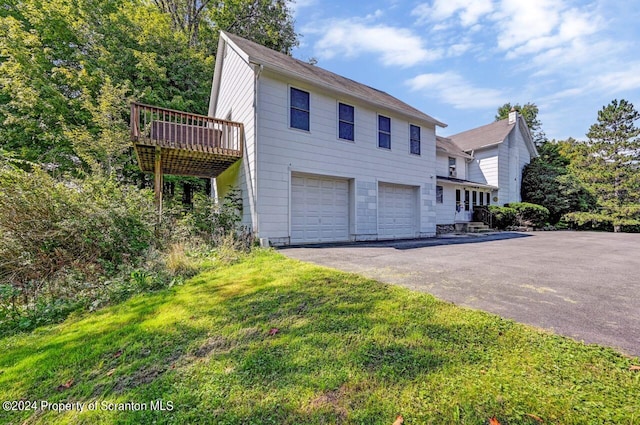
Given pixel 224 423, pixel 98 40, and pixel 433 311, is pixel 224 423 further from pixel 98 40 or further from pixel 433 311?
pixel 98 40

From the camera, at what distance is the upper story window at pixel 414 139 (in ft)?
39.5

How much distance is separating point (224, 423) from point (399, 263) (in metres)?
4.49

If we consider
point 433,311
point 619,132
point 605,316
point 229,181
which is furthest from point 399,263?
point 619,132

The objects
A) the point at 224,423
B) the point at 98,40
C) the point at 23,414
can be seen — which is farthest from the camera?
the point at 98,40

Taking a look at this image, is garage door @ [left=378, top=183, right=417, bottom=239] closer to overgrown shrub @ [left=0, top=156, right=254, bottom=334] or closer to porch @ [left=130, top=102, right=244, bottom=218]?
porch @ [left=130, top=102, right=244, bottom=218]

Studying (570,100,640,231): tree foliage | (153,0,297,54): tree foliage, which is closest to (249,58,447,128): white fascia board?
(570,100,640,231): tree foliage

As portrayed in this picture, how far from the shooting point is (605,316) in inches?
112

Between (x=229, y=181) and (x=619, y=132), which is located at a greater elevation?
(x=619, y=132)

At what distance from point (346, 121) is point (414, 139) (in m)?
3.85

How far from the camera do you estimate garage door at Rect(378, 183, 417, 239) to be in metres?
11.1

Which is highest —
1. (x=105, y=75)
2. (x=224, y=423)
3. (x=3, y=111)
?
(x=105, y=75)

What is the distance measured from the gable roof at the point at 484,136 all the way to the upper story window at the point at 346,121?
14254mm

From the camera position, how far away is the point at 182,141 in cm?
838

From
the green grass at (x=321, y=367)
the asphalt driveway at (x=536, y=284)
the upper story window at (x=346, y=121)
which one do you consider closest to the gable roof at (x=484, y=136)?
the upper story window at (x=346, y=121)
